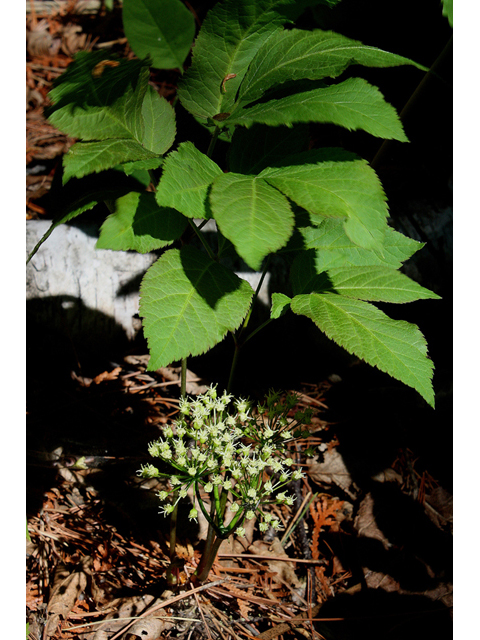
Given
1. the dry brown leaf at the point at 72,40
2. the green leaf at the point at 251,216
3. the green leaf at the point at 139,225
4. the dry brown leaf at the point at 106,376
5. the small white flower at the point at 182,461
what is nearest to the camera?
the green leaf at the point at 251,216

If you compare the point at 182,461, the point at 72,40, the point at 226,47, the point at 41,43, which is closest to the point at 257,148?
the point at 226,47

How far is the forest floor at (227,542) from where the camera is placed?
4.56ft

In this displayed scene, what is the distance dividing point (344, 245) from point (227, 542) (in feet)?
3.69

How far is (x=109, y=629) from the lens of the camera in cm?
133

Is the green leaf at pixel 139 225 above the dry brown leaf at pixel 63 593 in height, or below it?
above

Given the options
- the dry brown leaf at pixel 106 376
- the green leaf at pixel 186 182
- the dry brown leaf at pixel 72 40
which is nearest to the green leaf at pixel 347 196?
the green leaf at pixel 186 182

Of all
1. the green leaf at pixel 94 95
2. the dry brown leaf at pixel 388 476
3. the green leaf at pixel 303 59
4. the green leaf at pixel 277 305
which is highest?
the green leaf at pixel 303 59

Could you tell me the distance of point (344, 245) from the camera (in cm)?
123

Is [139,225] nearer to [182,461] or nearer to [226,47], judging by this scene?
[226,47]

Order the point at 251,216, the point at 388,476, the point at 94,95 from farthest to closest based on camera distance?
the point at 388,476, the point at 94,95, the point at 251,216

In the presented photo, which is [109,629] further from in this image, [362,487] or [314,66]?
[314,66]

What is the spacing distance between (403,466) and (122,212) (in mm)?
1498

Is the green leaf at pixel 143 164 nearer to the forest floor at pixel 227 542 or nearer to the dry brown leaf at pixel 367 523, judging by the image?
the forest floor at pixel 227 542

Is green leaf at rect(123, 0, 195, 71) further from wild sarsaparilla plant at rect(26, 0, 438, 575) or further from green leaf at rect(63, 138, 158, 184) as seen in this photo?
green leaf at rect(63, 138, 158, 184)
